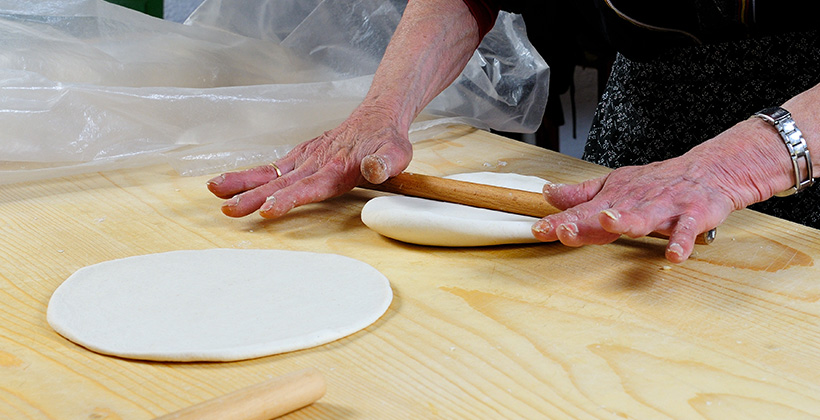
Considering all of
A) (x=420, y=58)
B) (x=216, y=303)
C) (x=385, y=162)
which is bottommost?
(x=216, y=303)

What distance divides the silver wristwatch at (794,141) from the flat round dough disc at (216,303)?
0.57 m

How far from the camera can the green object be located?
268 cm

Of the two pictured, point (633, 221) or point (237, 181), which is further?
point (237, 181)

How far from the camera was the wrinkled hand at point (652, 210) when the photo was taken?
3.05 feet

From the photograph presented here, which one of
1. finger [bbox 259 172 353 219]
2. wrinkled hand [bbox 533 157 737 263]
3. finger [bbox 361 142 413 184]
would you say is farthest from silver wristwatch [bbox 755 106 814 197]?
finger [bbox 259 172 353 219]

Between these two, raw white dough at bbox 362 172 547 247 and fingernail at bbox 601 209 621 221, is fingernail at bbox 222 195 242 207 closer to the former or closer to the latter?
raw white dough at bbox 362 172 547 247

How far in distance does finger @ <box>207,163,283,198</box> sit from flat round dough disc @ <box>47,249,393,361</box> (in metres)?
0.22

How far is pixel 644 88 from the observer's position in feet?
5.08

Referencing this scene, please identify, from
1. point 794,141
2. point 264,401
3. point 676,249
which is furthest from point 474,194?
point 264,401

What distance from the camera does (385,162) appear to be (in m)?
1.19

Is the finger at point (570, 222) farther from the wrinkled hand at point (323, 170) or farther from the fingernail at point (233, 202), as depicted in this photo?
the fingernail at point (233, 202)

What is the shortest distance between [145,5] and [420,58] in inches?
64.8

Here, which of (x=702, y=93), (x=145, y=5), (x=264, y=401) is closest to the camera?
(x=264, y=401)

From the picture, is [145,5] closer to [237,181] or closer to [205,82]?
[205,82]
